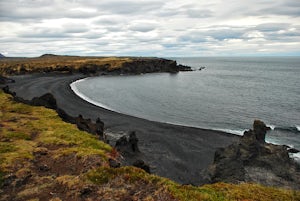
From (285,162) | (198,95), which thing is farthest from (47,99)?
(198,95)

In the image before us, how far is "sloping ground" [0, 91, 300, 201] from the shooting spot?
18.5 m

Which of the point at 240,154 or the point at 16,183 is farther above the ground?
the point at 16,183

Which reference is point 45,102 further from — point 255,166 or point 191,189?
point 191,189

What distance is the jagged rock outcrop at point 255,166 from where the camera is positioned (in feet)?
108

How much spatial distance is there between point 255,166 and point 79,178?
2373 centimetres

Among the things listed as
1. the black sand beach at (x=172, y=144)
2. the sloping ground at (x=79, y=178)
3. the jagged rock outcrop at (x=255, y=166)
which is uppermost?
the sloping ground at (x=79, y=178)

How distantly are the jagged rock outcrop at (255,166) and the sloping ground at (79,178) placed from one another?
12.6 m

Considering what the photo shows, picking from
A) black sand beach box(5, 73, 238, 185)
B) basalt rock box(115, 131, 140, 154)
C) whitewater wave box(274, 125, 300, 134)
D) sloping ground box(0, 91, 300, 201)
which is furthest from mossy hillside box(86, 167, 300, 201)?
whitewater wave box(274, 125, 300, 134)

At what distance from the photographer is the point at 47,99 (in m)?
49.6

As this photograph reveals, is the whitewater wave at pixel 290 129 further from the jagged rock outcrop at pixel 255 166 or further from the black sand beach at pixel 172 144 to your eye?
the jagged rock outcrop at pixel 255 166

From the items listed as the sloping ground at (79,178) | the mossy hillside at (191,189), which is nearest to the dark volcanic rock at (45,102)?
the sloping ground at (79,178)

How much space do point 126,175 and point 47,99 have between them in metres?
33.6

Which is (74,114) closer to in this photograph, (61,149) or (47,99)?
(47,99)

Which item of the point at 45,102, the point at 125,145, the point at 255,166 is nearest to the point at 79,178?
the point at 125,145
